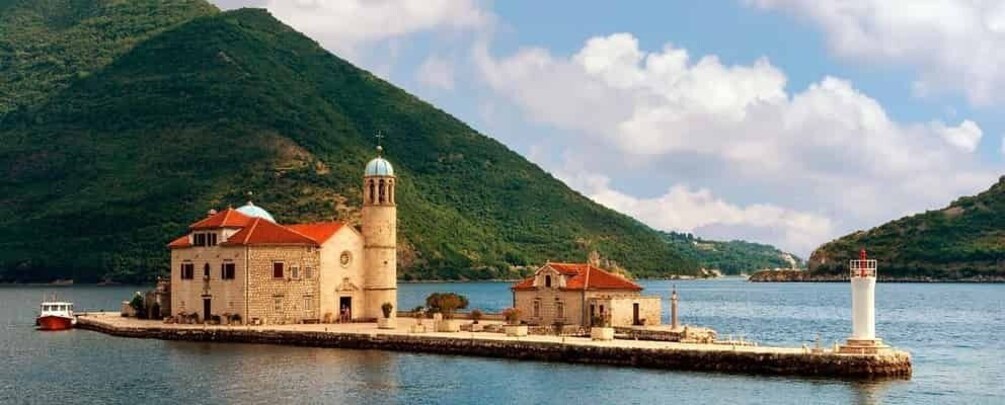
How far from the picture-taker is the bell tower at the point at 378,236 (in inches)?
3226

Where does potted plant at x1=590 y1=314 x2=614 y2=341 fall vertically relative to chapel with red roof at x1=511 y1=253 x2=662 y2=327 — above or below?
below

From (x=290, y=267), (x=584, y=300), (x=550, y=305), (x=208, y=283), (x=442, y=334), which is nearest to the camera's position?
(x=442, y=334)

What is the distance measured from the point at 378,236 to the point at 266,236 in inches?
274

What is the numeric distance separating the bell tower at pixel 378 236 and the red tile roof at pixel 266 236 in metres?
3.91

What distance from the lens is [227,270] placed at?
79688 millimetres

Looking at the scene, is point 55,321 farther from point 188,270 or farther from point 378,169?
point 378,169

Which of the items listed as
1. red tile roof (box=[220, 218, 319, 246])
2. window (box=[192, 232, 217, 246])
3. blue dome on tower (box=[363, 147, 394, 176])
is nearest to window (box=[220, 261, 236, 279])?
red tile roof (box=[220, 218, 319, 246])

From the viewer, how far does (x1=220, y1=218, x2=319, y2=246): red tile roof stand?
257 ft

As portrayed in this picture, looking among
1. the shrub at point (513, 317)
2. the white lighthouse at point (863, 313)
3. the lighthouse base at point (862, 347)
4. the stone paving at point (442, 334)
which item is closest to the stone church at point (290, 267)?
the stone paving at point (442, 334)

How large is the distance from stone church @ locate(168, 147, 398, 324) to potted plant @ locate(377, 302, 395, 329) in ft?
3.67

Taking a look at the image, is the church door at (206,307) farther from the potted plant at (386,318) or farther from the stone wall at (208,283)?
the potted plant at (386,318)

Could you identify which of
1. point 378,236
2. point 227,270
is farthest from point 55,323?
point 378,236

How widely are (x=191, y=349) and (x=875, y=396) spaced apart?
122ft

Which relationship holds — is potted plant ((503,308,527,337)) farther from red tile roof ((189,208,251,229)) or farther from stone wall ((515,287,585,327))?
red tile roof ((189,208,251,229))
